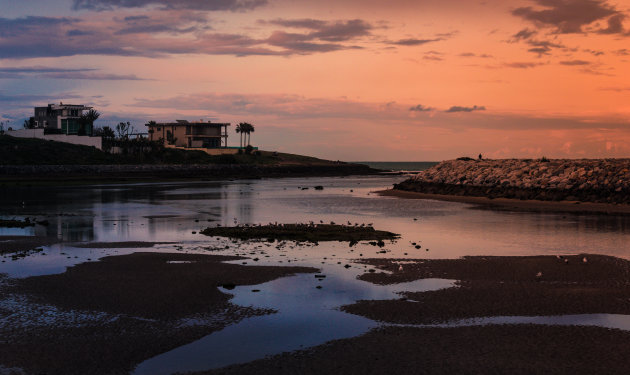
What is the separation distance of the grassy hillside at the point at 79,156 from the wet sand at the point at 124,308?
315 feet

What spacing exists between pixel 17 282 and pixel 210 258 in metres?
6.65

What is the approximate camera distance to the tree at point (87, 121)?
139625 millimetres

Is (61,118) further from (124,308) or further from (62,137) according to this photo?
(124,308)

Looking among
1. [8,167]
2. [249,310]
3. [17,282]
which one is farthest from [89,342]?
[8,167]

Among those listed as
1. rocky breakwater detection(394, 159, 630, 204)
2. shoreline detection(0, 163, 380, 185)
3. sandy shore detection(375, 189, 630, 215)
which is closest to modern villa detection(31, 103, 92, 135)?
shoreline detection(0, 163, 380, 185)

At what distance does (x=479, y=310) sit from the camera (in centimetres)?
1418

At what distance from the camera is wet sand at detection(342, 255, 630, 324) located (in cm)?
1409

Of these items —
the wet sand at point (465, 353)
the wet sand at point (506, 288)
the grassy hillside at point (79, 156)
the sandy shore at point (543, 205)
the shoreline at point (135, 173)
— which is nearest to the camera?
the wet sand at point (465, 353)

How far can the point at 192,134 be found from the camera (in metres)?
160

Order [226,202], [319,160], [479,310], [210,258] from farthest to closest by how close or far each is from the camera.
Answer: [319,160], [226,202], [210,258], [479,310]

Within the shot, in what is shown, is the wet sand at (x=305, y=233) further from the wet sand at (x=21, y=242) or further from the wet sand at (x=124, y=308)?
the wet sand at (x=21, y=242)

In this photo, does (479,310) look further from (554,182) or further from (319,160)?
(319,160)

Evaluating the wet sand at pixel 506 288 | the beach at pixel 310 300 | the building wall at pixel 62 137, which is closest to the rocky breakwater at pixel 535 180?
the beach at pixel 310 300

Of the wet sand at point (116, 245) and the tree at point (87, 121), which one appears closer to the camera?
the wet sand at point (116, 245)
